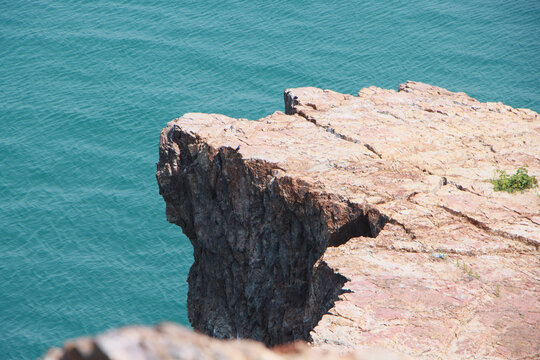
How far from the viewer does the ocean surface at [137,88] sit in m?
32.6

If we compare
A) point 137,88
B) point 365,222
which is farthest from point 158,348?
point 137,88

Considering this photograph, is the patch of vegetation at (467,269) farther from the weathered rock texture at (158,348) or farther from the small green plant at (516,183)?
the weathered rock texture at (158,348)

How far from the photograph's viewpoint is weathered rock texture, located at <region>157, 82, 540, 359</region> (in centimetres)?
1084

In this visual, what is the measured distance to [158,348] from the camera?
4.15 metres

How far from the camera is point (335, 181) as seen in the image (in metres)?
15.4

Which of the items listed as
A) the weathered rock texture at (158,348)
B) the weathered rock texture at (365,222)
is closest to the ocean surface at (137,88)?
the weathered rock texture at (365,222)

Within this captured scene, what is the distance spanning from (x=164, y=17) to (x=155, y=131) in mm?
17044

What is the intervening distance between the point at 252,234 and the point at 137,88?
31.2 m

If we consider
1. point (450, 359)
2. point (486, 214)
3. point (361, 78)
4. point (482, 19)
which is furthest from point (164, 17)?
point (450, 359)

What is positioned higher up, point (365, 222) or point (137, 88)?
point (365, 222)

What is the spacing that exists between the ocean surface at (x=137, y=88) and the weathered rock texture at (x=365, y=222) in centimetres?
1255

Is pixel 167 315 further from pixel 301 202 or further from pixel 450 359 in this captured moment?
pixel 450 359

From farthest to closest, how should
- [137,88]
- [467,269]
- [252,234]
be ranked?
[137,88]
[252,234]
[467,269]

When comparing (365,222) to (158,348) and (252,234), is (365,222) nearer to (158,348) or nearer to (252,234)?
(252,234)
